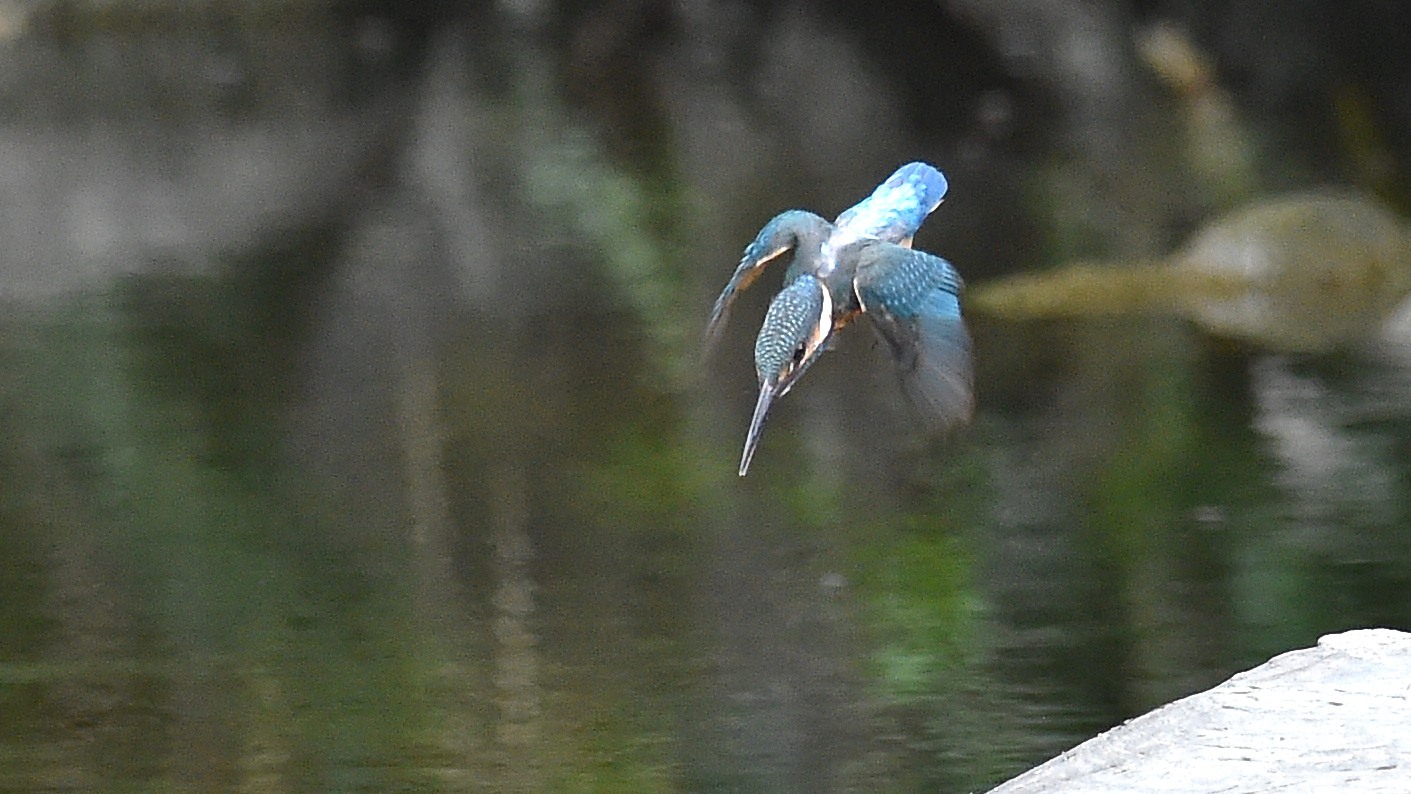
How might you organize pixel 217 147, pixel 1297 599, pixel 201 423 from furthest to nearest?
1. pixel 217 147
2. pixel 201 423
3. pixel 1297 599

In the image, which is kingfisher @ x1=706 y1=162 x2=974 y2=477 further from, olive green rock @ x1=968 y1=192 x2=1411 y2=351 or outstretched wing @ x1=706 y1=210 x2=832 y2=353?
olive green rock @ x1=968 y1=192 x2=1411 y2=351

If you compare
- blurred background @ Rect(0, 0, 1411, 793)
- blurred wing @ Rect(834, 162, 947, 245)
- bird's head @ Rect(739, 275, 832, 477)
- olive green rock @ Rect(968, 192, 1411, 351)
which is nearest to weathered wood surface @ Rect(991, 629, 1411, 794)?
bird's head @ Rect(739, 275, 832, 477)

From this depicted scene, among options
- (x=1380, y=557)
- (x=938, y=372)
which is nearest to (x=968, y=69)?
(x=1380, y=557)

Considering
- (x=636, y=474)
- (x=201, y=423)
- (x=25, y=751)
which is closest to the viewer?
(x=25, y=751)

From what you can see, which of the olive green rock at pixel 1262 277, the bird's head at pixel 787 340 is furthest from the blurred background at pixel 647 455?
the bird's head at pixel 787 340

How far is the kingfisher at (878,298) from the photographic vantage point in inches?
103

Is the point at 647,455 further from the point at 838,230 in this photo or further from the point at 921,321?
the point at 921,321

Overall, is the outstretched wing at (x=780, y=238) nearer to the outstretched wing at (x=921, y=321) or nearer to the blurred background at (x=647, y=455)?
the outstretched wing at (x=921, y=321)

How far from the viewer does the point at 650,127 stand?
12.5 metres

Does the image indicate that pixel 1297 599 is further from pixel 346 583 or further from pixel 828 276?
pixel 828 276

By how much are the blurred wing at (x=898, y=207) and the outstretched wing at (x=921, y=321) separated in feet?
0.27

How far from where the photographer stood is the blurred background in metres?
4.23

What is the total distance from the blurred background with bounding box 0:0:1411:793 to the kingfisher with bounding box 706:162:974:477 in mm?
1281

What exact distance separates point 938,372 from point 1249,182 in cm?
747
